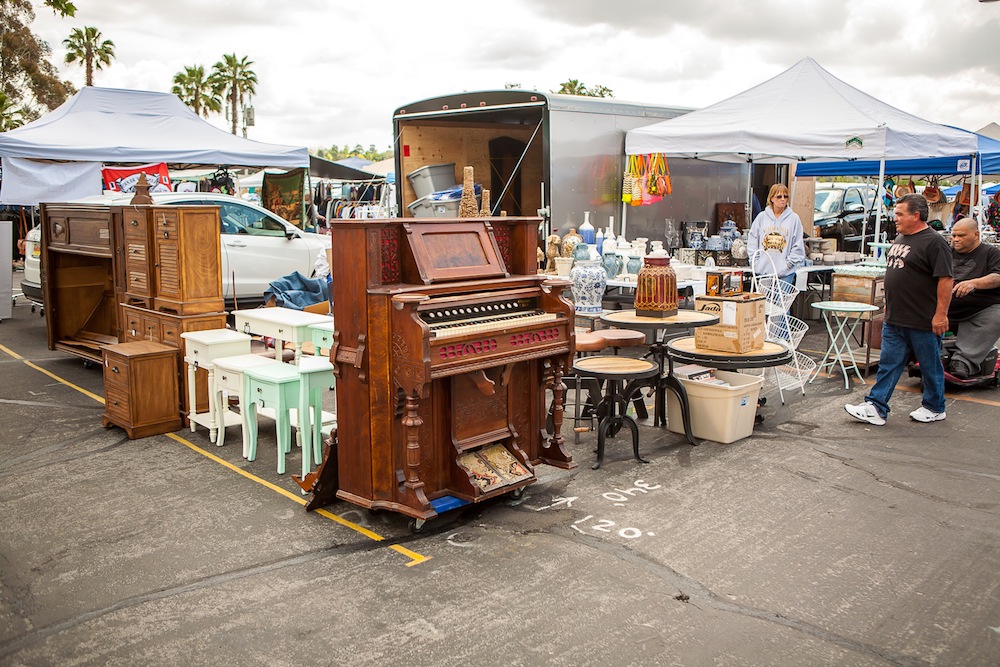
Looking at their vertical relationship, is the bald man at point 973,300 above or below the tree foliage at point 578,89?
below

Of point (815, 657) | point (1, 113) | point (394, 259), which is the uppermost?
point (1, 113)

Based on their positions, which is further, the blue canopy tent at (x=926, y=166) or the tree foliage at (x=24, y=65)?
the tree foliage at (x=24, y=65)

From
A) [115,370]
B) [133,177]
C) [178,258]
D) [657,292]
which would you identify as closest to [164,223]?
[178,258]

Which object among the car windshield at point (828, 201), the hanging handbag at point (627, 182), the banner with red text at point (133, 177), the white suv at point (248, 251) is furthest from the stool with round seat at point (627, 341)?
the car windshield at point (828, 201)

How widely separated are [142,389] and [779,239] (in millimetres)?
6673

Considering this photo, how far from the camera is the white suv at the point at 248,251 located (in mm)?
9844

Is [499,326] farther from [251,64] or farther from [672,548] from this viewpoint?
[251,64]

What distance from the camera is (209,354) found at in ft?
18.6

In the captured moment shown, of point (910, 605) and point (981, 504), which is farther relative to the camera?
point (981, 504)

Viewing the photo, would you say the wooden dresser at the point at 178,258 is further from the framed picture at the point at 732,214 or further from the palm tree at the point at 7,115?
the palm tree at the point at 7,115

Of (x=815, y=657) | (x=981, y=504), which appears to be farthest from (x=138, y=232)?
(x=981, y=504)

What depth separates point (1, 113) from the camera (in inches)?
984

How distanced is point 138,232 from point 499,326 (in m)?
3.77

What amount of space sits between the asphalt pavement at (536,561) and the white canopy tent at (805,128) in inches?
154
